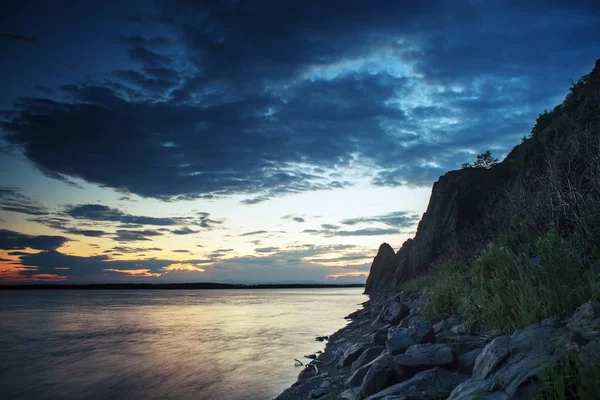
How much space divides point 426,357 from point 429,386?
3.63ft

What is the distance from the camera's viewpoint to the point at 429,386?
17.7ft

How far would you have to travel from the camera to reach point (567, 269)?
22.4 ft

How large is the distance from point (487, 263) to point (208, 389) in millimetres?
Result: 9150

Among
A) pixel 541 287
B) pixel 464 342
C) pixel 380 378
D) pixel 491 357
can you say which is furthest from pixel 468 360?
pixel 541 287

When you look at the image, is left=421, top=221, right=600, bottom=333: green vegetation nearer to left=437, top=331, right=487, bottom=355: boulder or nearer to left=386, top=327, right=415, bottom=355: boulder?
left=437, top=331, right=487, bottom=355: boulder

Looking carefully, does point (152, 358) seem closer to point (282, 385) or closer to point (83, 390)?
point (83, 390)

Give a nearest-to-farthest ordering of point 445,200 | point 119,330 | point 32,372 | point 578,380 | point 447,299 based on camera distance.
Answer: point 578,380 < point 447,299 < point 32,372 < point 119,330 < point 445,200

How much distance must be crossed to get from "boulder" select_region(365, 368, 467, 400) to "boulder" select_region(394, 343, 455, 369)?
1.29 ft

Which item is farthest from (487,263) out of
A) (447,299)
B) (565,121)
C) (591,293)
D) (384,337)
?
(565,121)

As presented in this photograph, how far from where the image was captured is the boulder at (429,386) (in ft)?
16.8

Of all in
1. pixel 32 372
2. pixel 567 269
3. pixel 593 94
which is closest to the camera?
pixel 567 269

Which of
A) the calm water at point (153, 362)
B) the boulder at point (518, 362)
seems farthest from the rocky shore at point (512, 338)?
the calm water at point (153, 362)

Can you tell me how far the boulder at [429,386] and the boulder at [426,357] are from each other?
1.29 ft

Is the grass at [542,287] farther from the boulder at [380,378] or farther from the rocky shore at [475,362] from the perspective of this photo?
the boulder at [380,378]
